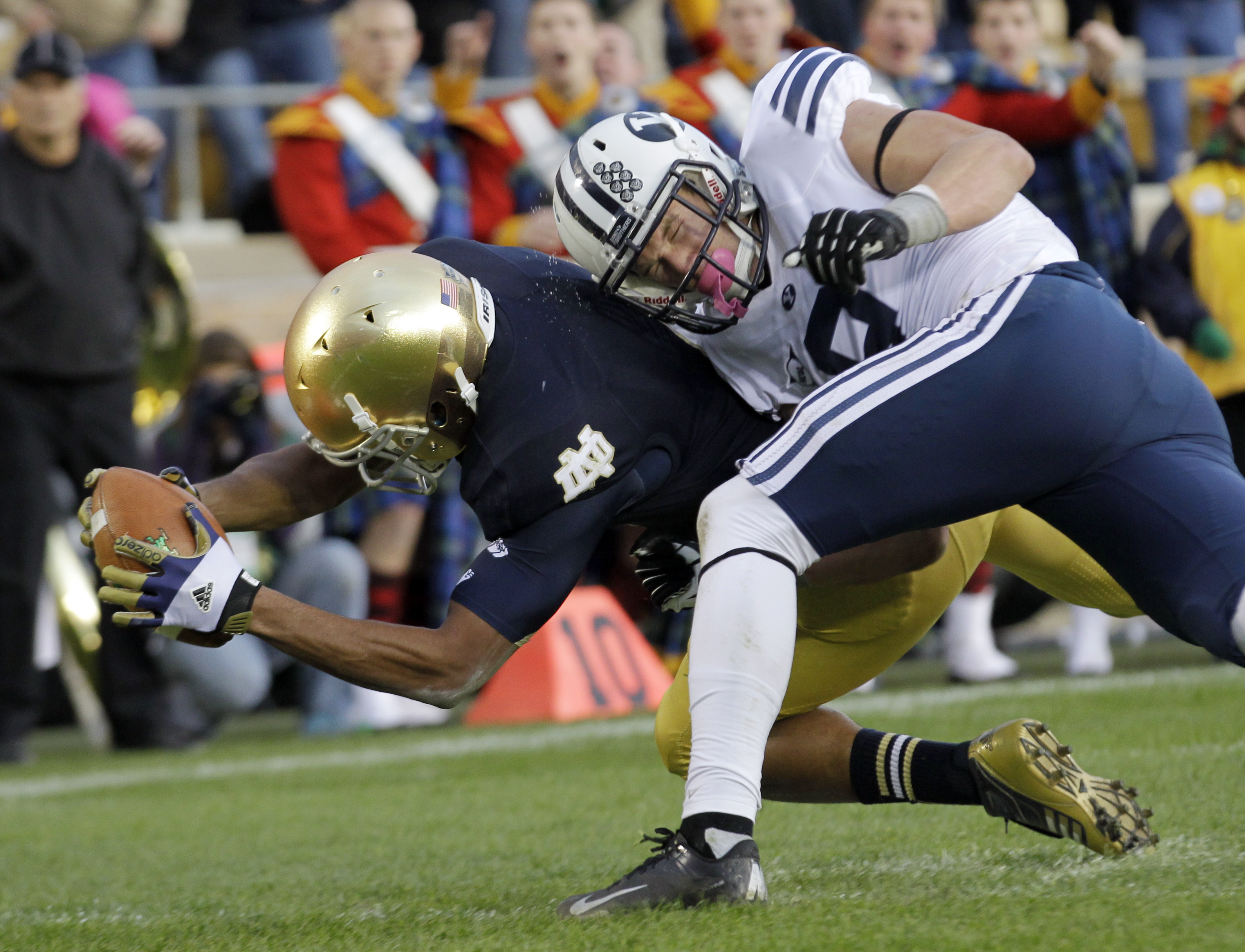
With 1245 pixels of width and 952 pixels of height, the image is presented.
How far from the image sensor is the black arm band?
2.73 m

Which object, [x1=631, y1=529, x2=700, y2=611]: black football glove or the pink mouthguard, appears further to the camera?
[x1=631, y1=529, x2=700, y2=611]: black football glove

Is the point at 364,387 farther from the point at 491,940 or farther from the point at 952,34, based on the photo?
the point at 952,34

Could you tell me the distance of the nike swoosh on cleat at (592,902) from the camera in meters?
2.52

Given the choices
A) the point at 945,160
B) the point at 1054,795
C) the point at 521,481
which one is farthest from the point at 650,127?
the point at 1054,795

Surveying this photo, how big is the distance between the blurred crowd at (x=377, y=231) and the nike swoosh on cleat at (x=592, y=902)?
9.75 feet

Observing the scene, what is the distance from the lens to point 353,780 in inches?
193

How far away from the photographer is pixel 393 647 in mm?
2615

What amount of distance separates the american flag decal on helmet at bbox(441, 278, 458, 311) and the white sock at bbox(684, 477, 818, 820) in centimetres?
57

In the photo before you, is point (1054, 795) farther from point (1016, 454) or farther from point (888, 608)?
point (1016, 454)

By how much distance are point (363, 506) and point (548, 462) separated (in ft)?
12.6

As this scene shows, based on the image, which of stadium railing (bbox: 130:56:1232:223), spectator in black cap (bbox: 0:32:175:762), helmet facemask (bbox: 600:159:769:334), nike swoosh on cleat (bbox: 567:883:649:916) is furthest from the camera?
stadium railing (bbox: 130:56:1232:223)

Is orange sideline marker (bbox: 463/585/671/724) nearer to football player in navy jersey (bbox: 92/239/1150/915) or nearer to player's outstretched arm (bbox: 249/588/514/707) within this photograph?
football player in navy jersey (bbox: 92/239/1150/915)

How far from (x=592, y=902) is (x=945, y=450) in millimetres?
852

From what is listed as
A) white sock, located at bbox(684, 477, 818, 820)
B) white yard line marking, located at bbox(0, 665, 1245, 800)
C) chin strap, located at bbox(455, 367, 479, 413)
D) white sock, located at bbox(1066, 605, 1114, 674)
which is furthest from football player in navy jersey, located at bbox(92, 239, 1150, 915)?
white sock, located at bbox(1066, 605, 1114, 674)
